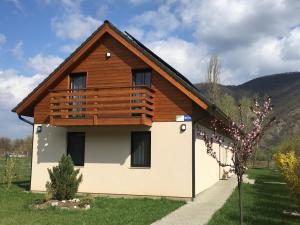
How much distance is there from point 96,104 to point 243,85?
104956mm

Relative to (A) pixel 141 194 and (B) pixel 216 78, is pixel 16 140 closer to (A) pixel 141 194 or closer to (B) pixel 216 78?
(B) pixel 216 78

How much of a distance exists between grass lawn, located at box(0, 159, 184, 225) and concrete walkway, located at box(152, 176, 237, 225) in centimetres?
34

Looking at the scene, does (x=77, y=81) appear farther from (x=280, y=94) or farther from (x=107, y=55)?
(x=280, y=94)

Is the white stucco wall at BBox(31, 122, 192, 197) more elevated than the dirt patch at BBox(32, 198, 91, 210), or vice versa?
the white stucco wall at BBox(31, 122, 192, 197)

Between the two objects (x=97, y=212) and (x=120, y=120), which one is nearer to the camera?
(x=97, y=212)

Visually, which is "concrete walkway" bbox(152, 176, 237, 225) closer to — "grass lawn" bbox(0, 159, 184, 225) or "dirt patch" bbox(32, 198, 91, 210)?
"grass lawn" bbox(0, 159, 184, 225)

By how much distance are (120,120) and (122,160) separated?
1.92 m

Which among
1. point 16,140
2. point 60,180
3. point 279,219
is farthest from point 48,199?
point 16,140

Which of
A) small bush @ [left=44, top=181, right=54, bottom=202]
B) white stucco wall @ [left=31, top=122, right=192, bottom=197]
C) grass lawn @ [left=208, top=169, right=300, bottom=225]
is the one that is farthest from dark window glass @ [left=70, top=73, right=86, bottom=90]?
grass lawn @ [left=208, top=169, right=300, bottom=225]

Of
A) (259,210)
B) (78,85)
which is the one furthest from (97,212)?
(78,85)

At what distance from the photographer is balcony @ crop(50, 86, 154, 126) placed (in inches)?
605

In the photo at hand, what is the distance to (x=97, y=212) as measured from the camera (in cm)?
1230

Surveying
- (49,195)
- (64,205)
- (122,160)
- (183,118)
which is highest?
(183,118)

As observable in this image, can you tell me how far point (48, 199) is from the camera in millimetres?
13492
